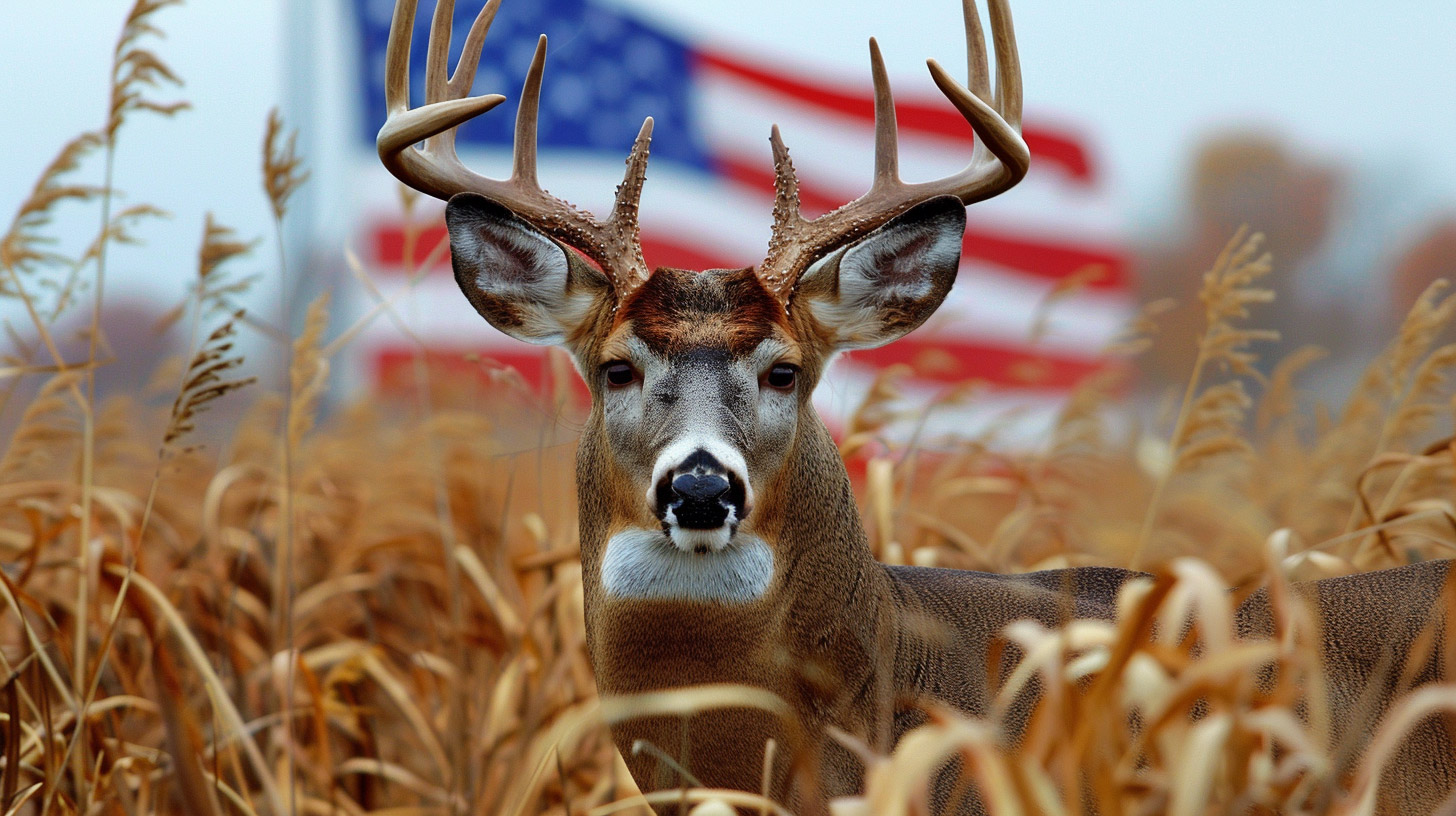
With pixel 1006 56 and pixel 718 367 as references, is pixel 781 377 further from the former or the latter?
pixel 1006 56

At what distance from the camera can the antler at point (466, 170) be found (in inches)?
109

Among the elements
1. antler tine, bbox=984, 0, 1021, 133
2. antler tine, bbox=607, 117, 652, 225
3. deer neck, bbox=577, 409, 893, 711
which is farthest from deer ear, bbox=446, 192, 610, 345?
antler tine, bbox=984, 0, 1021, 133

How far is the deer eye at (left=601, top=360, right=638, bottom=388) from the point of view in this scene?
107 inches

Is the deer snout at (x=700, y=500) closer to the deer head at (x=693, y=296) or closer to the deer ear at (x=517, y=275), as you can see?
the deer head at (x=693, y=296)

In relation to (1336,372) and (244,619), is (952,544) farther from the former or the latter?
(1336,372)

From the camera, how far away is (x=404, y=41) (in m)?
2.92

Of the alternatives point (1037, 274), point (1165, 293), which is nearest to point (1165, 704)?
point (1037, 274)

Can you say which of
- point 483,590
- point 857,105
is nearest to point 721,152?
point 857,105

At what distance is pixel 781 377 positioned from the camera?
8.87 feet

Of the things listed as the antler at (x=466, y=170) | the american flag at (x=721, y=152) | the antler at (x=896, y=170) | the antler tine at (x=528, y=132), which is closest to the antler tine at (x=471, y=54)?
the antler at (x=466, y=170)

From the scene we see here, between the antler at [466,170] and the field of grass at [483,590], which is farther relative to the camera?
the antler at [466,170]

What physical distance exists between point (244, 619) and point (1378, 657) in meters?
3.78

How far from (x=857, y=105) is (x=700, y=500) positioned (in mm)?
8291

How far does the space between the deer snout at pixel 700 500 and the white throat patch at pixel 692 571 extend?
0.10m
